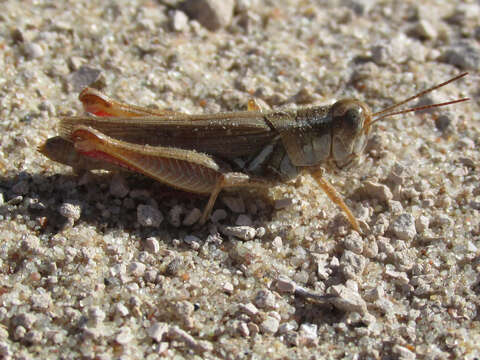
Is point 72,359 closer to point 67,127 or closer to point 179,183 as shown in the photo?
point 179,183

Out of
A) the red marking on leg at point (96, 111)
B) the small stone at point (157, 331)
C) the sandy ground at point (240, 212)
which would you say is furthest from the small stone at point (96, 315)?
the red marking on leg at point (96, 111)

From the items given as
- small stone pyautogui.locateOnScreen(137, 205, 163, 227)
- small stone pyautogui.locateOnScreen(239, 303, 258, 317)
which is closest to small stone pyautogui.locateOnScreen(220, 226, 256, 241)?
small stone pyautogui.locateOnScreen(137, 205, 163, 227)

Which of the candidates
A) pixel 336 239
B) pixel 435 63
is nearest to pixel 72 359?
pixel 336 239

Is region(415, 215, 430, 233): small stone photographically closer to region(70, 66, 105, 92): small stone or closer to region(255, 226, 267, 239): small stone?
region(255, 226, 267, 239): small stone

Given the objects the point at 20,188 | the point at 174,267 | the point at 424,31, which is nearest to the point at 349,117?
the point at 174,267

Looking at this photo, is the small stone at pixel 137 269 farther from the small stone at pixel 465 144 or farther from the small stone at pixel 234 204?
the small stone at pixel 465 144
